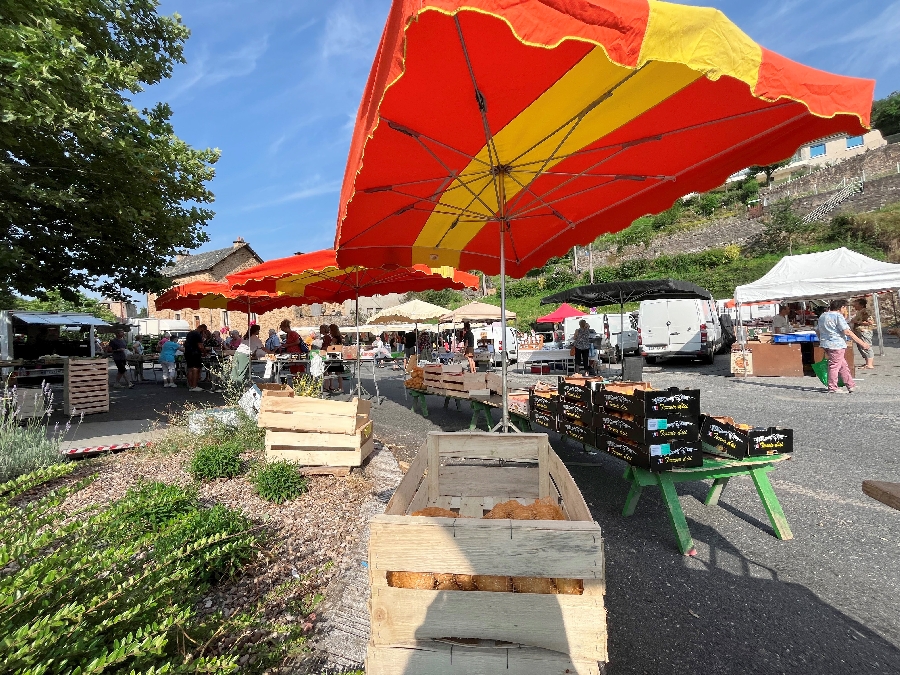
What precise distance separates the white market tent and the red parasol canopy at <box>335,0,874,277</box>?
9578 mm

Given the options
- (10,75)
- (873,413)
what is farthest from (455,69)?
(873,413)

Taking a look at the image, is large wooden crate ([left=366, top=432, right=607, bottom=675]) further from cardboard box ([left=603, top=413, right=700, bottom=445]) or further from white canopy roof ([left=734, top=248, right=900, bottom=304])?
white canopy roof ([left=734, top=248, right=900, bottom=304])

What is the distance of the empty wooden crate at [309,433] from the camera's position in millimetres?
4395

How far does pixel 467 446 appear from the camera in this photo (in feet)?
8.83

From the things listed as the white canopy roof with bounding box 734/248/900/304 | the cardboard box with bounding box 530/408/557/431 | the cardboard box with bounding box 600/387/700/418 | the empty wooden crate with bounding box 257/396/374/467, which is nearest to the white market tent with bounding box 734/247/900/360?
the white canopy roof with bounding box 734/248/900/304

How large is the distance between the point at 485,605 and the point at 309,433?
10.8ft

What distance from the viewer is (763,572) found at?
2.89m

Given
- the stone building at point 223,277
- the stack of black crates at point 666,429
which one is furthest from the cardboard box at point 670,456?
the stone building at point 223,277

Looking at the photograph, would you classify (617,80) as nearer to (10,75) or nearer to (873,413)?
(10,75)

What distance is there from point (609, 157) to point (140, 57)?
990cm

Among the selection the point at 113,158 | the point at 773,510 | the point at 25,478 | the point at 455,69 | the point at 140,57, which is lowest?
the point at 773,510

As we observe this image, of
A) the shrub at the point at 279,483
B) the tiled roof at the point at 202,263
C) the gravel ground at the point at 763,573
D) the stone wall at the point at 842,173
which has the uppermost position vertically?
the stone wall at the point at 842,173

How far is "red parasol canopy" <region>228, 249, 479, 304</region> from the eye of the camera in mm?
6445

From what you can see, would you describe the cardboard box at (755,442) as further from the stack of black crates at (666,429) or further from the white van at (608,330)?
the white van at (608,330)
